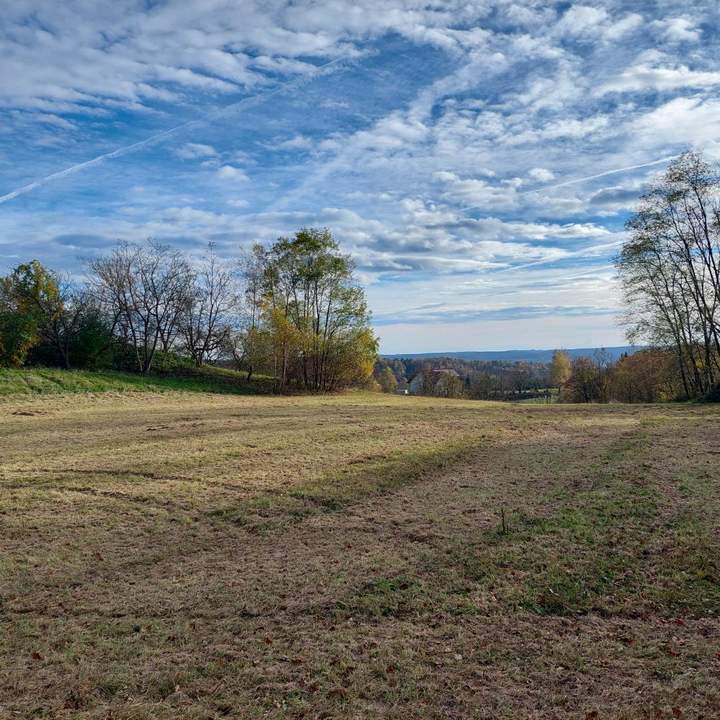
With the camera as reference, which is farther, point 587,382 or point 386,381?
point 386,381

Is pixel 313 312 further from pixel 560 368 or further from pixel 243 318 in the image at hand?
pixel 560 368

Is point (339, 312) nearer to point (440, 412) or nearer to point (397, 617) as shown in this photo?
point (440, 412)

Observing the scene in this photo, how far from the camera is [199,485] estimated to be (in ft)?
32.0

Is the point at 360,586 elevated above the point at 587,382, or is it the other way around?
the point at 587,382

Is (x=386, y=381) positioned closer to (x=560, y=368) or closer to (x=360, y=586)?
(x=560, y=368)

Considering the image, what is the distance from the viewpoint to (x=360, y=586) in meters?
5.57

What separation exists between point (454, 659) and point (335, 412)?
60.7 feet

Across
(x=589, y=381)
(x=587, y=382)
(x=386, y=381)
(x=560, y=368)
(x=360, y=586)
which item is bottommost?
(x=360, y=586)

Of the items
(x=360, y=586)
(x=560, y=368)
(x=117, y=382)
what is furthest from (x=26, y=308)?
(x=560, y=368)

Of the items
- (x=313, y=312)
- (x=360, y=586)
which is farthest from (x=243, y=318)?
(x=360, y=586)

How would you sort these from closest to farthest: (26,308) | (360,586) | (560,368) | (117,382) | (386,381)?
(360,586), (117,382), (26,308), (560,368), (386,381)

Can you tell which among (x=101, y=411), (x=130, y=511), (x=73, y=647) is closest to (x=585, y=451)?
(x=130, y=511)

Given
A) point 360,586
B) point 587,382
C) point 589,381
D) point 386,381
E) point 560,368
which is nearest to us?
point 360,586

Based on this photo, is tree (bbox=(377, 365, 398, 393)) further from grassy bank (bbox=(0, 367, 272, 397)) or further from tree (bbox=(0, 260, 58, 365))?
tree (bbox=(0, 260, 58, 365))
